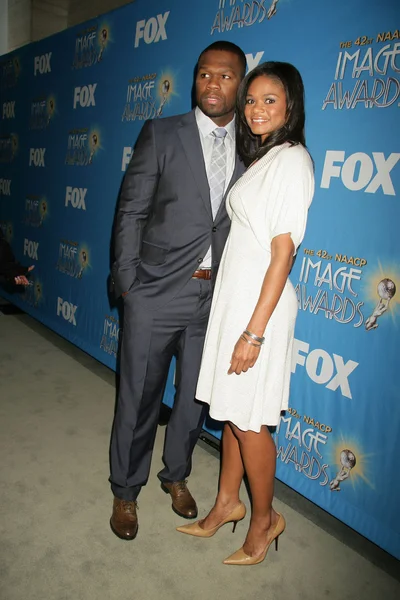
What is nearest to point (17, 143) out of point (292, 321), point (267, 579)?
point (292, 321)

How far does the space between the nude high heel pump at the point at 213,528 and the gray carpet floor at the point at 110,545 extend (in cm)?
3

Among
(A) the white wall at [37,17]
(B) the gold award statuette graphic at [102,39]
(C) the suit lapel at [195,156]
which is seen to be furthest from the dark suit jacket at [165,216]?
(A) the white wall at [37,17]

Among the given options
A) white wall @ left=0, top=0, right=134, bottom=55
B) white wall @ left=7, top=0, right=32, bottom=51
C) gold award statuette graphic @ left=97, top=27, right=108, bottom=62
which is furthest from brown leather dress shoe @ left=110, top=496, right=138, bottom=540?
white wall @ left=7, top=0, right=32, bottom=51

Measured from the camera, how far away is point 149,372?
1.97 m

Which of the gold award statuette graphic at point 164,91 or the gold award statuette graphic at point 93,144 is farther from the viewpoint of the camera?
the gold award statuette graphic at point 93,144

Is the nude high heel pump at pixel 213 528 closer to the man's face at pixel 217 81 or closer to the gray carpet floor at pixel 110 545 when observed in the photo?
the gray carpet floor at pixel 110 545

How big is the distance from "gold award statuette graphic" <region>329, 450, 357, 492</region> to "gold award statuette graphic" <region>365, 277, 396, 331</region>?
635 mm

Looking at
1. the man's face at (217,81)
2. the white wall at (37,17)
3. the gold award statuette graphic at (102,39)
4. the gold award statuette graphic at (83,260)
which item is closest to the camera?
the man's face at (217,81)

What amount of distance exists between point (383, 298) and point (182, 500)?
1.33 m

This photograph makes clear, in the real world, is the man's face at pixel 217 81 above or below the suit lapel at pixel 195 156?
above

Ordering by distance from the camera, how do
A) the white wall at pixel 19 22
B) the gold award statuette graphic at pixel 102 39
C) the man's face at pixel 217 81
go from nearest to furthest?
the man's face at pixel 217 81, the gold award statuette graphic at pixel 102 39, the white wall at pixel 19 22

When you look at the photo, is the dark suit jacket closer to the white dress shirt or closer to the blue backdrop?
the white dress shirt

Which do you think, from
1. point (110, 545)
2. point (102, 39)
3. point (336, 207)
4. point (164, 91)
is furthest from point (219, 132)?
point (102, 39)

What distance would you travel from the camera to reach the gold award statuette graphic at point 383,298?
191 centimetres
